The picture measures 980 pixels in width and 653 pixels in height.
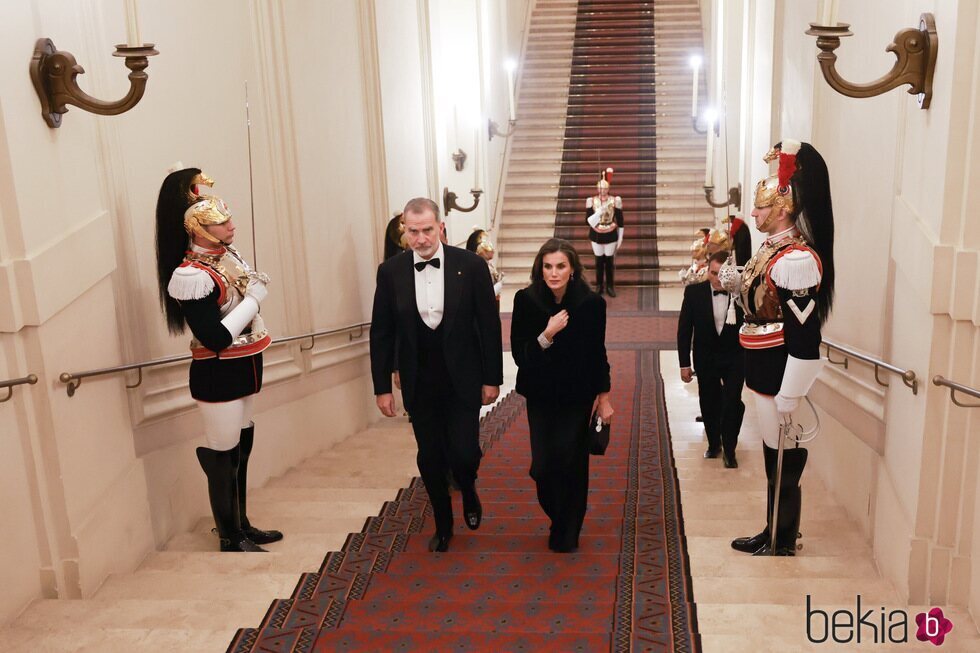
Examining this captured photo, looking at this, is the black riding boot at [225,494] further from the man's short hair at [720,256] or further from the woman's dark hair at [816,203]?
the man's short hair at [720,256]

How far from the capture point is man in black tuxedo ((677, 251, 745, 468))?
552cm

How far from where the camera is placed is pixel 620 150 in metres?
16.0

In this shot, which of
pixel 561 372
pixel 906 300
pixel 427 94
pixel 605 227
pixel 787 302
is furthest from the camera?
pixel 605 227

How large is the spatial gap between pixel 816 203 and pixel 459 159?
7187mm

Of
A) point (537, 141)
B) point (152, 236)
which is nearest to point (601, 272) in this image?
point (537, 141)

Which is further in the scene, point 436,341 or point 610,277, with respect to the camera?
point 610,277

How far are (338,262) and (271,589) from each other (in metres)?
3.29

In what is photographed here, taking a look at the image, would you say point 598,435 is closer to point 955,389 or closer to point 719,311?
point 955,389

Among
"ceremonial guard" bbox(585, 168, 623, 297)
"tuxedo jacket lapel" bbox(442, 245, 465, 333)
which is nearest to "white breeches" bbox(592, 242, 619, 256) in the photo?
"ceremonial guard" bbox(585, 168, 623, 297)

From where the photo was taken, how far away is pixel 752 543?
3.99 m

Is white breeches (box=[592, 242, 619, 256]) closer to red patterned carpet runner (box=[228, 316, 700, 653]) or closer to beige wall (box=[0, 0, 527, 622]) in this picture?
beige wall (box=[0, 0, 527, 622])

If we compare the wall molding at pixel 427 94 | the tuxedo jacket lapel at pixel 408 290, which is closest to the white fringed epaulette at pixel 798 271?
the tuxedo jacket lapel at pixel 408 290

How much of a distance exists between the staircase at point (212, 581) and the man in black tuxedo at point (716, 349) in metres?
1.97

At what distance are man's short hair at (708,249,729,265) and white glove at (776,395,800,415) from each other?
1.69m
